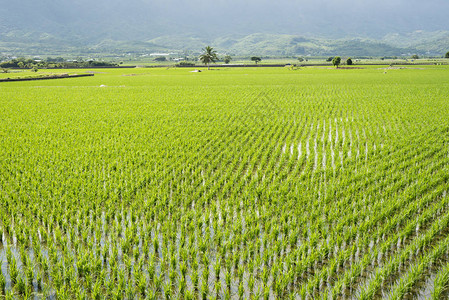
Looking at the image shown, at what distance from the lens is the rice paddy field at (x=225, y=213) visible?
195 inches

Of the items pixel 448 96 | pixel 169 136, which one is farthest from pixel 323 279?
pixel 448 96

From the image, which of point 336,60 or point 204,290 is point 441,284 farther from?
point 336,60

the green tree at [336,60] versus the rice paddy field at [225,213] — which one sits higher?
the green tree at [336,60]

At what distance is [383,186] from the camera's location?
28.4 feet

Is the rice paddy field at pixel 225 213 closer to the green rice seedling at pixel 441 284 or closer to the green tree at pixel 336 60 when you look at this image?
the green rice seedling at pixel 441 284

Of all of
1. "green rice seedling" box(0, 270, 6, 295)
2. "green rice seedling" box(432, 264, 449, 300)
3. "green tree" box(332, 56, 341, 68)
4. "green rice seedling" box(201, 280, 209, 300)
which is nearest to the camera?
"green rice seedling" box(432, 264, 449, 300)

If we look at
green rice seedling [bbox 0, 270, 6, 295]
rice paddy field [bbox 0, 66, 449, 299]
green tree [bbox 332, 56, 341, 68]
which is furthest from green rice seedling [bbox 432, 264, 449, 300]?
green tree [bbox 332, 56, 341, 68]

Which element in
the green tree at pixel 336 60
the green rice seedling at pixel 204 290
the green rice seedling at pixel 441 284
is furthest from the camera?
the green tree at pixel 336 60

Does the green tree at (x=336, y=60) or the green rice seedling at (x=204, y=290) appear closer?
the green rice seedling at (x=204, y=290)

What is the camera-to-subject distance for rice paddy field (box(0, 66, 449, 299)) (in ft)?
16.2

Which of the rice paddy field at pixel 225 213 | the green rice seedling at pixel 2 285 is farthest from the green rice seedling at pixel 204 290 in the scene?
the green rice seedling at pixel 2 285

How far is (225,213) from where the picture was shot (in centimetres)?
713

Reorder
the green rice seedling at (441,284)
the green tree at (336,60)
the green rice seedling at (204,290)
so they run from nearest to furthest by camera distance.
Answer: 1. the green rice seedling at (441,284)
2. the green rice seedling at (204,290)
3. the green tree at (336,60)

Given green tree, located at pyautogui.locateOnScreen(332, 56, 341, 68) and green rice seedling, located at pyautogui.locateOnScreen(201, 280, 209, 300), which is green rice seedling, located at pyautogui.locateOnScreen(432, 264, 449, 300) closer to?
green rice seedling, located at pyautogui.locateOnScreen(201, 280, 209, 300)
